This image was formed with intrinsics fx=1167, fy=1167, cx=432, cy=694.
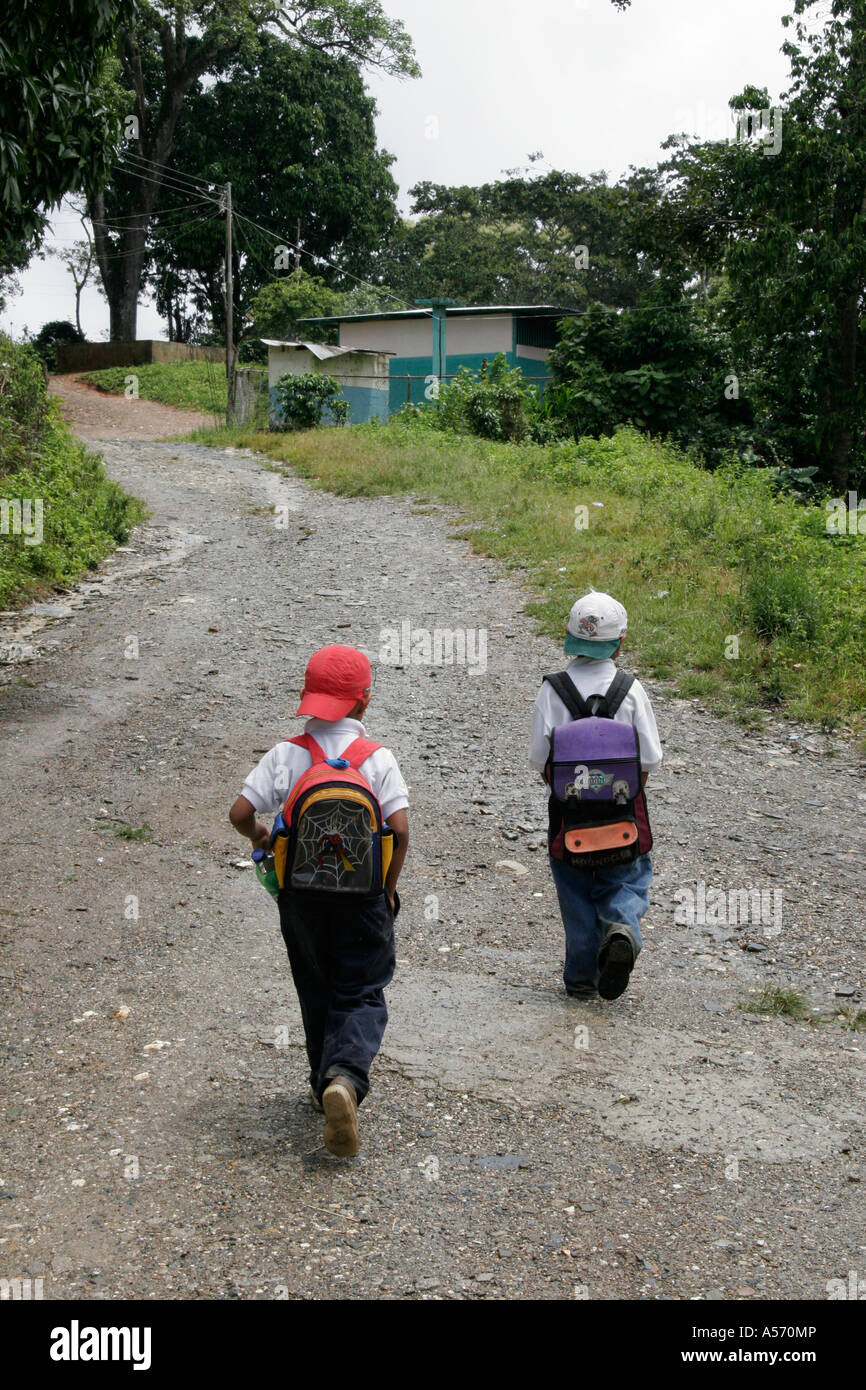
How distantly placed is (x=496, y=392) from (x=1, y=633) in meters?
13.8

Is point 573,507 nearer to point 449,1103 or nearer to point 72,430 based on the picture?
point 449,1103

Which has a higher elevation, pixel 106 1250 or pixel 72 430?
pixel 72 430

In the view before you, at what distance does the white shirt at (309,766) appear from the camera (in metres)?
3.18

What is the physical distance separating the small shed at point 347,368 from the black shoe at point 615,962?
21472mm

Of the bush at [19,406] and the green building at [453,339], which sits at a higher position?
the green building at [453,339]

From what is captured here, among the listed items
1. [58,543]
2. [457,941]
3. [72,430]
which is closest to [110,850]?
[457,941]

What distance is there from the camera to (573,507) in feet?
45.2

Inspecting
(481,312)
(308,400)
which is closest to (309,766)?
(308,400)

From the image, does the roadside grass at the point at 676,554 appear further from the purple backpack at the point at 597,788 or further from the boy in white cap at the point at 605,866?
the purple backpack at the point at 597,788

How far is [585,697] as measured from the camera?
403cm

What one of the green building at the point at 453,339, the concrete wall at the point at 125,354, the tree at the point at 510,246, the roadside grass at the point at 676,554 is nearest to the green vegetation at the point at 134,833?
the roadside grass at the point at 676,554

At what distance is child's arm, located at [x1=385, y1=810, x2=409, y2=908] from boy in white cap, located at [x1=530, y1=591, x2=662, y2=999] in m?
0.87

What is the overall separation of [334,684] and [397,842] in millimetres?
465

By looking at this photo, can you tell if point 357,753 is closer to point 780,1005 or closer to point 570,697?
point 570,697
